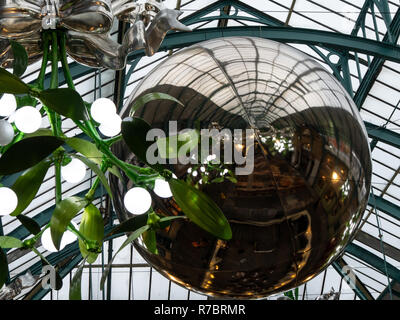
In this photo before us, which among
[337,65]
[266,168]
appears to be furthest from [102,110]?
[337,65]

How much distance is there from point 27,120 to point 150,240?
1.54 feet

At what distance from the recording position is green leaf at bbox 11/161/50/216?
138 cm

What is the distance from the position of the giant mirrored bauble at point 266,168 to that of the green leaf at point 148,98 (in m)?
0.01

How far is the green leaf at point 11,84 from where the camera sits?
3.79 feet

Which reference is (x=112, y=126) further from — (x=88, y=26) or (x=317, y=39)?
(x=317, y=39)

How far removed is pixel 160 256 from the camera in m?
1.14

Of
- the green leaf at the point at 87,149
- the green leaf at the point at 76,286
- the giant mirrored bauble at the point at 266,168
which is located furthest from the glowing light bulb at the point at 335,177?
the green leaf at the point at 76,286

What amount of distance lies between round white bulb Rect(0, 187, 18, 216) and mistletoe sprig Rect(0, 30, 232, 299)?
0.02 meters

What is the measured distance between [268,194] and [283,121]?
0.13 metres

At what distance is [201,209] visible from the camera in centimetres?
102

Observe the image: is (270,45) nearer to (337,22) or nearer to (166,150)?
(166,150)

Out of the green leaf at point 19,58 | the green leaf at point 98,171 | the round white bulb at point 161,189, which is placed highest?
the green leaf at point 19,58

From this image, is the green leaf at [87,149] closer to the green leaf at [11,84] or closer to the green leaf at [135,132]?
the green leaf at [11,84]

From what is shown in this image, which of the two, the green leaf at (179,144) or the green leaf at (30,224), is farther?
the green leaf at (30,224)
